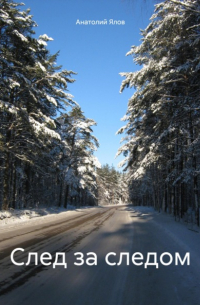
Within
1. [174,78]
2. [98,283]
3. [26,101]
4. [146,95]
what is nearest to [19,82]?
[26,101]

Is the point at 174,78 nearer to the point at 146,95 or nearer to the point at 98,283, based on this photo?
the point at 146,95

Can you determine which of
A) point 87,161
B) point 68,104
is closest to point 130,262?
point 68,104

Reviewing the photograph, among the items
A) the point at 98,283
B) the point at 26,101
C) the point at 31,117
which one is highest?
the point at 26,101

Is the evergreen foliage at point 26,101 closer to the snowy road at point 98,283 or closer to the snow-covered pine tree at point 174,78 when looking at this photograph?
the snow-covered pine tree at point 174,78

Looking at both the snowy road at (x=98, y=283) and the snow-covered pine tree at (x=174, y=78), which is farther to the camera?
the snow-covered pine tree at (x=174, y=78)

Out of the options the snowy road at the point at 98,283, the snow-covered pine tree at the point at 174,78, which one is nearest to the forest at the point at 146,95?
the snow-covered pine tree at the point at 174,78

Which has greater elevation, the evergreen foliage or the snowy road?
the evergreen foliage

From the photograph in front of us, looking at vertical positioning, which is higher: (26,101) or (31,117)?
(26,101)

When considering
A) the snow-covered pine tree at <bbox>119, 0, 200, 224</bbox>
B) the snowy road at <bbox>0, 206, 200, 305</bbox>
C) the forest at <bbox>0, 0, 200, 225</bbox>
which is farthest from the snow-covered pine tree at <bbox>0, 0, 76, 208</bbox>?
the snowy road at <bbox>0, 206, 200, 305</bbox>

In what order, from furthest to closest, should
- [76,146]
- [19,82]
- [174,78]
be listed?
[76,146] < [19,82] < [174,78]

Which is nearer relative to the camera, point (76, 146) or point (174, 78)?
point (174, 78)

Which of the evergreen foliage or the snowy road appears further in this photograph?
the evergreen foliage

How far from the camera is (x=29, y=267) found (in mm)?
5125

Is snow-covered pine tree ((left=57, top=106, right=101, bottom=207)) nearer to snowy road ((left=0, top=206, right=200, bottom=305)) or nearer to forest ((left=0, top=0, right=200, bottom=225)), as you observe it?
forest ((left=0, top=0, right=200, bottom=225))
